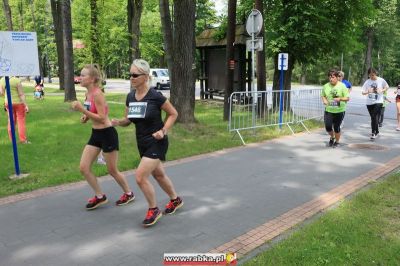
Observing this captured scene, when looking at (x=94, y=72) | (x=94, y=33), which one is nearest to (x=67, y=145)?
(x=94, y=72)

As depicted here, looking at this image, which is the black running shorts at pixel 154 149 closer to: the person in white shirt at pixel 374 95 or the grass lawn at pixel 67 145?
the grass lawn at pixel 67 145

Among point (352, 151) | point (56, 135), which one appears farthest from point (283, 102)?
point (56, 135)

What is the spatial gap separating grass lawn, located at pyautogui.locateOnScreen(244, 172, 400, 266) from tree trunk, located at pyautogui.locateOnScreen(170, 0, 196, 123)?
6530mm

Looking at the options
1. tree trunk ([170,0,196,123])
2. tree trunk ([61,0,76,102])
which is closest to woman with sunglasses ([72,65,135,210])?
tree trunk ([170,0,196,123])

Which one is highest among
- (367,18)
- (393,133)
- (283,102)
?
(367,18)

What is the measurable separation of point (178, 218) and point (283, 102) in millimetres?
7248

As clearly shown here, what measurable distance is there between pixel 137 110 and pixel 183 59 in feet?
22.2

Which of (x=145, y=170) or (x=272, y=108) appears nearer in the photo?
(x=145, y=170)

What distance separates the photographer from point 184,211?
5.47 meters

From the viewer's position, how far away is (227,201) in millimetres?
5906

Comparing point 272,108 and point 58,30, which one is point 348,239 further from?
point 58,30

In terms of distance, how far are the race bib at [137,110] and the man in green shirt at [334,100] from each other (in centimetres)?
604

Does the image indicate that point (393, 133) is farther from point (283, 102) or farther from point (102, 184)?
point (102, 184)
